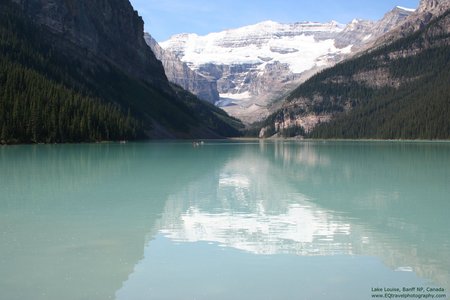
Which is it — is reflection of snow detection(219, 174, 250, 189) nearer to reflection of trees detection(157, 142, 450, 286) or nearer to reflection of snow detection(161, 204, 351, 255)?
reflection of trees detection(157, 142, 450, 286)

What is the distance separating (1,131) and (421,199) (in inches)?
4344

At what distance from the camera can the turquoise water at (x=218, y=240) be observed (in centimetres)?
1923

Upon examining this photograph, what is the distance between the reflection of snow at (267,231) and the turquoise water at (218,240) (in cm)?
7

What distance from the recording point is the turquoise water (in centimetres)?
1923

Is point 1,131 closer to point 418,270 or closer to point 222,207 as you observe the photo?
point 222,207

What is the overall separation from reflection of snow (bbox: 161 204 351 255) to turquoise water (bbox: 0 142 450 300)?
0.07 meters

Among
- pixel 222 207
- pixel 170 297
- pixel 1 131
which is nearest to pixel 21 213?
pixel 222 207

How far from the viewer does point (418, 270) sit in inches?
832

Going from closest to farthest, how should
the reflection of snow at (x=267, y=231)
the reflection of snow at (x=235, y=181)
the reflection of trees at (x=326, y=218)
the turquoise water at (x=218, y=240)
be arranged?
the turquoise water at (x=218, y=240) → the reflection of trees at (x=326, y=218) → the reflection of snow at (x=267, y=231) → the reflection of snow at (x=235, y=181)

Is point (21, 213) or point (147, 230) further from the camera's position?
point (21, 213)

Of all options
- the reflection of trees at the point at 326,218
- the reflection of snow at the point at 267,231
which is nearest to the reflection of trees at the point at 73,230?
the reflection of snow at the point at 267,231

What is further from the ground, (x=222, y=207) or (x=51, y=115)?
(x=51, y=115)

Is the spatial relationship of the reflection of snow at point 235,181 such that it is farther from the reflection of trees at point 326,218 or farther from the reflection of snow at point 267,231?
the reflection of snow at point 267,231

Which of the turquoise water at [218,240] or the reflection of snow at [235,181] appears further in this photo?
the reflection of snow at [235,181]
